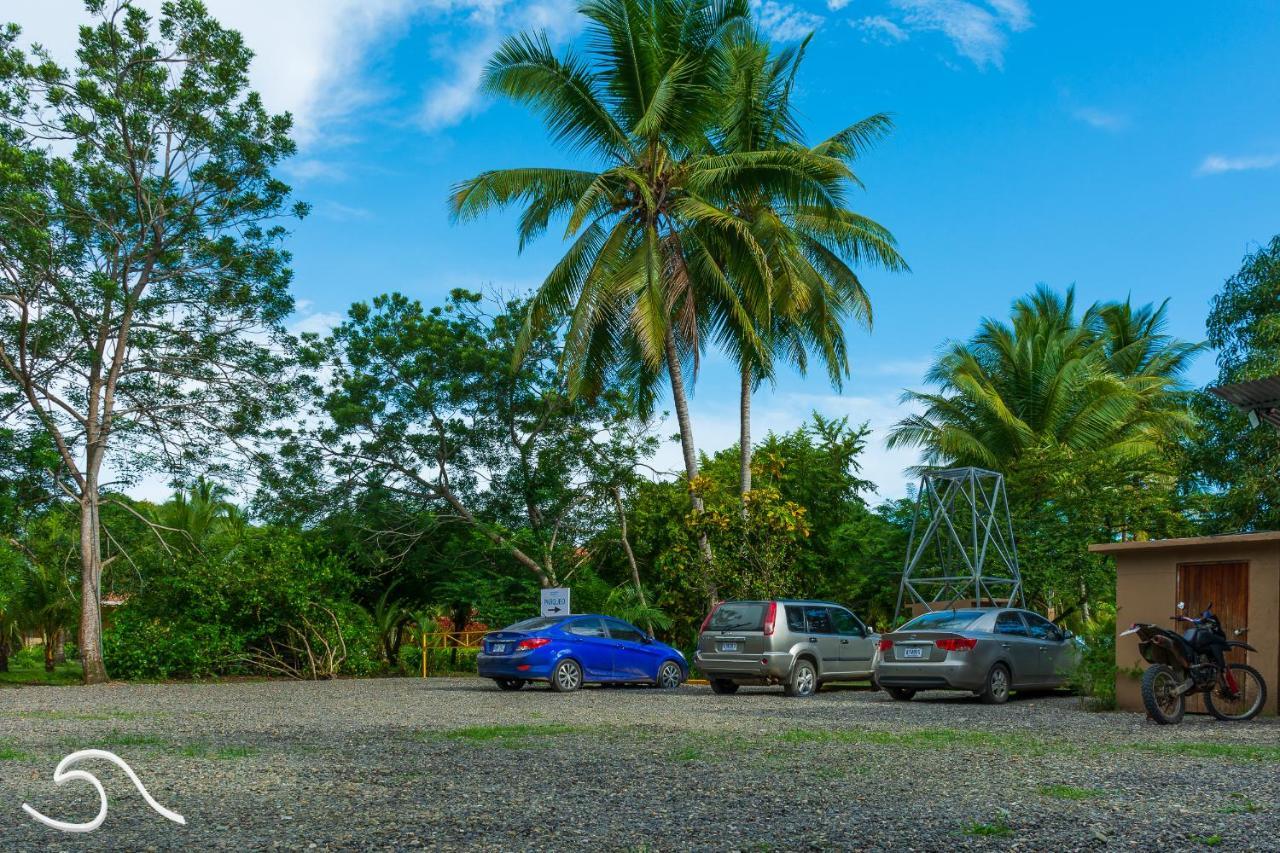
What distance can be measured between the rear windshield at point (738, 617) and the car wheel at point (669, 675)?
250 centimetres

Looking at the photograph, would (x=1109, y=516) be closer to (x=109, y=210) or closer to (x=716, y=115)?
(x=716, y=115)

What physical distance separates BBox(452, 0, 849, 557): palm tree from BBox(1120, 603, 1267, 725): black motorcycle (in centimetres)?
1207

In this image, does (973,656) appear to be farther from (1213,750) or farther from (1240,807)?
(1240,807)

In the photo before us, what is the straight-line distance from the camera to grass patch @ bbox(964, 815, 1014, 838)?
597 centimetres

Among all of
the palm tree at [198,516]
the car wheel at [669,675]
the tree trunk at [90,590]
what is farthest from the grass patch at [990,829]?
the palm tree at [198,516]

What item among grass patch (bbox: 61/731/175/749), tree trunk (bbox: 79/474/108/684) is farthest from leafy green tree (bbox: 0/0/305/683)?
grass patch (bbox: 61/731/175/749)

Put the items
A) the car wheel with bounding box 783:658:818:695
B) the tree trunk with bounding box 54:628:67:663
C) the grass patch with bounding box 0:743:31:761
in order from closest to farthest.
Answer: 1. the grass patch with bounding box 0:743:31:761
2. the car wheel with bounding box 783:658:818:695
3. the tree trunk with bounding box 54:628:67:663

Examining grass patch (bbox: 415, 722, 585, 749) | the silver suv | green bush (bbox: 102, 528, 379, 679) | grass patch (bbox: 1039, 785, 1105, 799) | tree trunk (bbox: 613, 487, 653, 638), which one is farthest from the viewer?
tree trunk (bbox: 613, 487, 653, 638)

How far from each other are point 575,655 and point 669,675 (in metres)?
2.16

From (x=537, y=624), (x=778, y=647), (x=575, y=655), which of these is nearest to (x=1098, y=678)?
(x=778, y=647)

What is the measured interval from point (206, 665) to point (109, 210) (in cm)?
992

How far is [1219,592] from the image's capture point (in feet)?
48.0

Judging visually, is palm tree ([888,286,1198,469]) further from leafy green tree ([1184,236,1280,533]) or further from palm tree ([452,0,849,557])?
palm tree ([452,0,849,557])

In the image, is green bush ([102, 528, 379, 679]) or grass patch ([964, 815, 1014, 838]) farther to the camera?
green bush ([102, 528, 379, 679])
